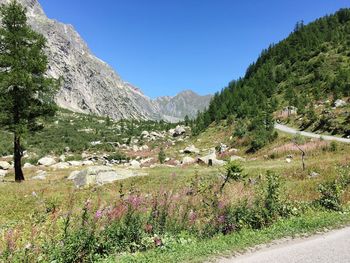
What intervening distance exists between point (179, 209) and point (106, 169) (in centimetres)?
1496

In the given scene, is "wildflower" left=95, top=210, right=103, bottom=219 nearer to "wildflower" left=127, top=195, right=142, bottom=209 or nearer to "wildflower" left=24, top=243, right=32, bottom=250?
"wildflower" left=127, top=195, right=142, bottom=209

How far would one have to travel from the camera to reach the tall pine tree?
2491 cm

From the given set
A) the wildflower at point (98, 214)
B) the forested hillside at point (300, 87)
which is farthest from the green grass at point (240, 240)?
→ the forested hillside at point (300, 87)

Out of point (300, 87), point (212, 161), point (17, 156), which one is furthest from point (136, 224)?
point (300, 87)

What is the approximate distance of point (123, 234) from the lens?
9086 mm

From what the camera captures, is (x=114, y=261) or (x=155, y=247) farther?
(x=155, y=247)

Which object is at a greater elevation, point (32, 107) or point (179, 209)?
point (32, 107)

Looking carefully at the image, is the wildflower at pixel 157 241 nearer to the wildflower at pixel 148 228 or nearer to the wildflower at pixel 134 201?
the wildflower at pixel 148 228

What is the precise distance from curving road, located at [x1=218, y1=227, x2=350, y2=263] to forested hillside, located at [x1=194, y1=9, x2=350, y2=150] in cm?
3161

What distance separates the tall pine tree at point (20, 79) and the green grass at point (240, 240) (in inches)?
760

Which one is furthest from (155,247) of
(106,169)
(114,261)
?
(106,169)

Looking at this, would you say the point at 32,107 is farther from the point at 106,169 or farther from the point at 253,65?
the point at 253,65

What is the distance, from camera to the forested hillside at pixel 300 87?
47.1m

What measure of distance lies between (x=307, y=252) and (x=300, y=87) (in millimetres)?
73893
